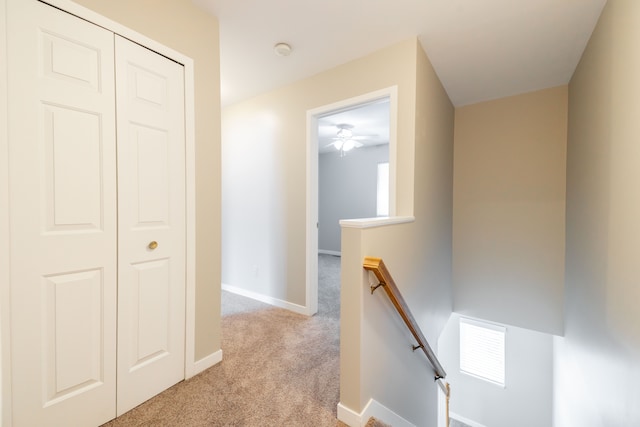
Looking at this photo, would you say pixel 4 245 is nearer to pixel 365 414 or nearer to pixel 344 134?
pixel 365 414

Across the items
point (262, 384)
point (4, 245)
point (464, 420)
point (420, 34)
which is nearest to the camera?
point (4, 245)

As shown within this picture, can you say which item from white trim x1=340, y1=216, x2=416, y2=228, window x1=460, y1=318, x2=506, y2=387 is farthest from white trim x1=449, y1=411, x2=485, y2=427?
white trim x1=340, y1=216, x2=416, y2=228

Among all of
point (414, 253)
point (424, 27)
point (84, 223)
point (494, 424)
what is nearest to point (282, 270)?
point (414, 253)

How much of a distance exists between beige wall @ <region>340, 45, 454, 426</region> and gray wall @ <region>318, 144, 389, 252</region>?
9.07 ft

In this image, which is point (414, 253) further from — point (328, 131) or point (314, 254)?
point (328, 131)

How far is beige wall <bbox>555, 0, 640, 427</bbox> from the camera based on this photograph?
1.39 metres

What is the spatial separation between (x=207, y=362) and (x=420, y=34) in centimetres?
290

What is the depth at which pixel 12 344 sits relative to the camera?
109 cm

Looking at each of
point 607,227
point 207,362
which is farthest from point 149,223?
point 607,227

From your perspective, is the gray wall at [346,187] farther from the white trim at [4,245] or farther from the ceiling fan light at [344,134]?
the white trim at [4,245]

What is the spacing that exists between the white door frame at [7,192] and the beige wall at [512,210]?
3344 millimetres

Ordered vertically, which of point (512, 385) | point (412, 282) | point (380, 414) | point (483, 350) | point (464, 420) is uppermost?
point (412, 282)

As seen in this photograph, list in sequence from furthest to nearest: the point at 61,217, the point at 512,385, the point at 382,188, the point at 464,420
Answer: the point at 382,188
the point at 464,420
the point at 512,385
the point at 61,217

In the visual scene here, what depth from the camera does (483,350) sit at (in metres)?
4.20
